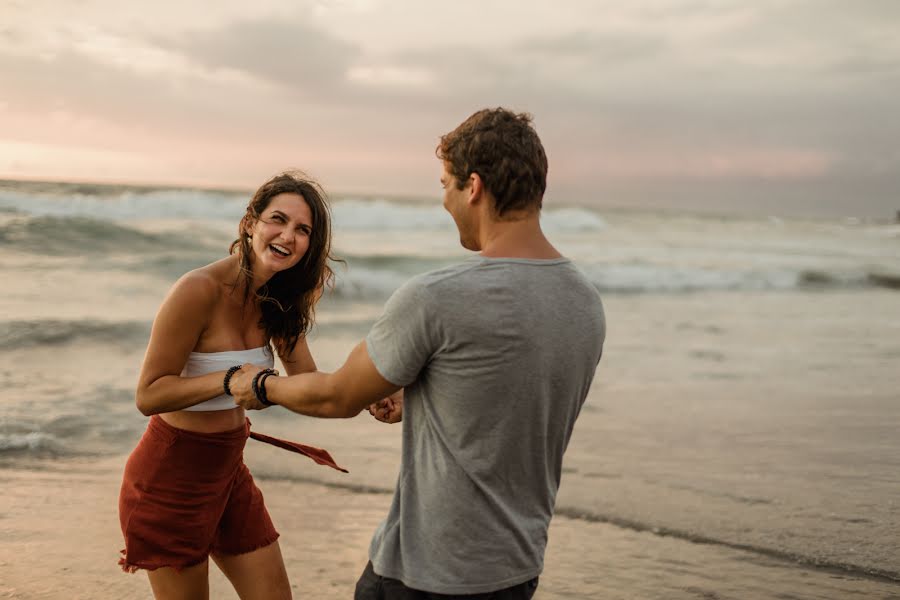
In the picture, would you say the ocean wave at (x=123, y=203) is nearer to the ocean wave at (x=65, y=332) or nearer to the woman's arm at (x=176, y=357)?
the ocean wave at (x=65, y=332)

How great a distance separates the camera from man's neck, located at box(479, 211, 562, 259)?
2084 mm

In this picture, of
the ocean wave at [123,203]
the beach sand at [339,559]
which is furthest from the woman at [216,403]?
the ocean wave at [123,203]

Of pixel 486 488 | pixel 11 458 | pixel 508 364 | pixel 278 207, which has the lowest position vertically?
pixel 11 458

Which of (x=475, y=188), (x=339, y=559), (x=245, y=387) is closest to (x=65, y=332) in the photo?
(x=339, y=559)

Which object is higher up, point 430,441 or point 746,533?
point 430,441

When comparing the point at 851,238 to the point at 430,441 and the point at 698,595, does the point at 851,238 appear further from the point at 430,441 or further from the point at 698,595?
the point at 430,441

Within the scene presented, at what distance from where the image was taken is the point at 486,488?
6.92ft

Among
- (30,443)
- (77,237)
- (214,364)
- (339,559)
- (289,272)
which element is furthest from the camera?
(77,237)

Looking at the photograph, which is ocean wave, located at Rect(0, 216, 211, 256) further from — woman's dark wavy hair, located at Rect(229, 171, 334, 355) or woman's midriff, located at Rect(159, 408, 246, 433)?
woman's midriff, located at Rect(159, 408, 246, 433)

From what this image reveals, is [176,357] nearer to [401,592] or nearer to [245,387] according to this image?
[245,387]

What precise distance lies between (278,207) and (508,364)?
1415 millimetres

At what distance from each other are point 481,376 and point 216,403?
1332 mm

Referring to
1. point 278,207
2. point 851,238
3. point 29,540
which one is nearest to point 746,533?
point 278,207

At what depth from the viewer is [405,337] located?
2008 mm
